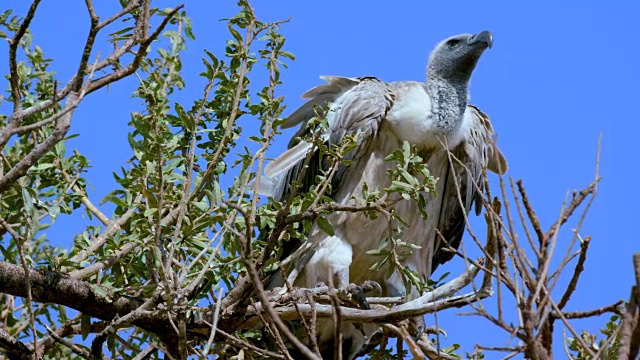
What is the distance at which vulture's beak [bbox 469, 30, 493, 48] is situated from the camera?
21.2 feet

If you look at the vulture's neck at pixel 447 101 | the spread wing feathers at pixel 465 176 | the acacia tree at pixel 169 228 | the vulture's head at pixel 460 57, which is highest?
the vulture's head at pixel 460 57

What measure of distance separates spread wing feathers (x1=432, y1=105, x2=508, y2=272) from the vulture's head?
23 cm

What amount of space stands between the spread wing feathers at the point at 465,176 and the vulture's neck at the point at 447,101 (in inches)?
3.9

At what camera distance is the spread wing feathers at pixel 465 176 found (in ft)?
20.2

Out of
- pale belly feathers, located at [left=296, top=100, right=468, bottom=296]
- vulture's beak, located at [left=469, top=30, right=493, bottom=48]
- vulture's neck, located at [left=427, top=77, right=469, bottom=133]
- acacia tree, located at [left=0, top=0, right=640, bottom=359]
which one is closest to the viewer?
acacia tree, located at [left=0, top=0, right=640, bottom=359]

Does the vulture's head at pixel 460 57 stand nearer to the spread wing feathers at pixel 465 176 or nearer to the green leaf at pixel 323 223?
the spread wing feathers at pixel 465 176

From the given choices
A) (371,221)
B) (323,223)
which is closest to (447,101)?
(371,221)

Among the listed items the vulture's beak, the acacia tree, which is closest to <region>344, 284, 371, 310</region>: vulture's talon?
the acacia tree

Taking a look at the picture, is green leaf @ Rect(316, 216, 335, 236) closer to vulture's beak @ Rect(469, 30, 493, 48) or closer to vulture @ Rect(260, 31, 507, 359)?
vulture @ Rect(260, 31, 507, 359)

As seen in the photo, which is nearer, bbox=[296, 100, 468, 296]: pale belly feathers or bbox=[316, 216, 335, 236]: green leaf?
bbox=[316, 216, 335, 236]: green leaf

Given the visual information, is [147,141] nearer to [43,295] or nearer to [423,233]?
[43,295]

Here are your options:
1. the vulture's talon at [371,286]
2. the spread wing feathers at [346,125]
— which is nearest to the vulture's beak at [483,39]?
the spread wing feathers at [346,125]

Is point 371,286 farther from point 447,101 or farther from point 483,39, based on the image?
point 483,39

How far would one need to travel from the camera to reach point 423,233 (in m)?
6.29
